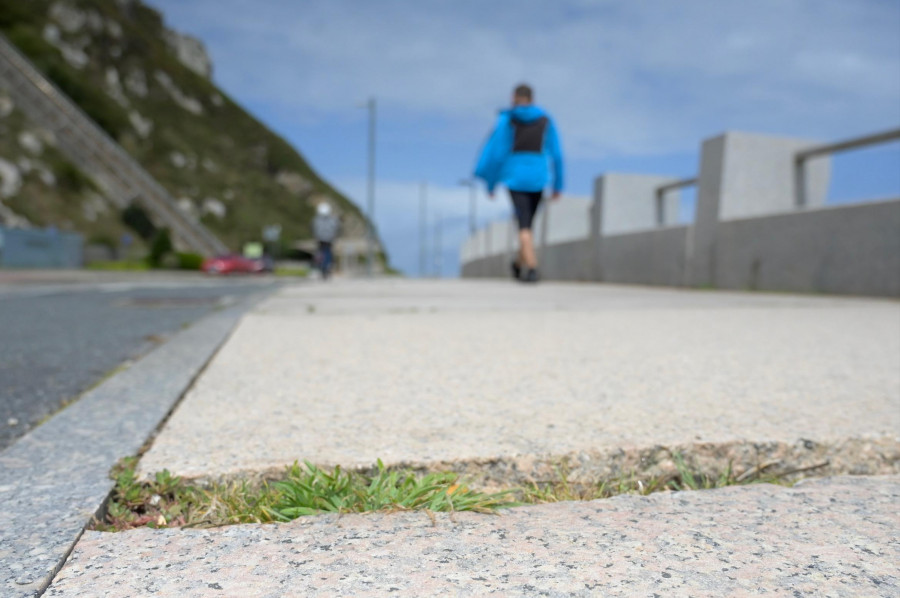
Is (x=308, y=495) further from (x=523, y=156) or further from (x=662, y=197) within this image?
(x=662, y=197)

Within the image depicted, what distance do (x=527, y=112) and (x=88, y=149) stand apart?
7481 centimetres

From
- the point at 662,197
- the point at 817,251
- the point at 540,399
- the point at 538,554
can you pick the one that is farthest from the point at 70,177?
the point at 538,554

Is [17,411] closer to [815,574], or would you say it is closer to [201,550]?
[201,550]

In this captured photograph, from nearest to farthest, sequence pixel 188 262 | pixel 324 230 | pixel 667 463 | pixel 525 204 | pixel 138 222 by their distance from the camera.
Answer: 1. pixel 667 463
2. pixel 525 204
3. pixel 324 230
4. pixel 188 262
5. pixel 138 222

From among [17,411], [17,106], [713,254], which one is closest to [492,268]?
[713,254]

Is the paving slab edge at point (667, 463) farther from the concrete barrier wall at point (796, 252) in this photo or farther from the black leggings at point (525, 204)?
the black leggings at point (525, 204)

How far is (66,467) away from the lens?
1343 millimetres

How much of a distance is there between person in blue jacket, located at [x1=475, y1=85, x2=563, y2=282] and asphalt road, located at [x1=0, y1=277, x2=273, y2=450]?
10.1 ft

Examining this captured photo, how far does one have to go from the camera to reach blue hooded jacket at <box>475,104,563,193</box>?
740cm

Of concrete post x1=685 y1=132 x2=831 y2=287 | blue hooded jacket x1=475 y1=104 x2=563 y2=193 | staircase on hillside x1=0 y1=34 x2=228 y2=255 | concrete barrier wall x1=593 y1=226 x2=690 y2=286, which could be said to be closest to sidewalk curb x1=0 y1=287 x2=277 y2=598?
blue hooded jacket x1=475 y1=104 x2=563 y2=193

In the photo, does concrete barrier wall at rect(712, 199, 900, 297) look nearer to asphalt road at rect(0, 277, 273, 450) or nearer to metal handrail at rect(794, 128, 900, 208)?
metal handrail at rect(794, 128, 900, 208)

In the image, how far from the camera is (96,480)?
49.7 inches

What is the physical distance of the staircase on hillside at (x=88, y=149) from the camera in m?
69.4

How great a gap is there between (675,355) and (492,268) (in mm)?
22699
